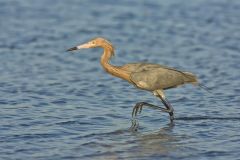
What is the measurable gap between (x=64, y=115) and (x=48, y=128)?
0.98 meters

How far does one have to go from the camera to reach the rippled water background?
412 inches

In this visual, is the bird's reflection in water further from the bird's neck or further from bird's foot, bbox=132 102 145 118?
the bird's neck

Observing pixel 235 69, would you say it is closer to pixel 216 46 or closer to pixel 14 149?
pixel 216 46

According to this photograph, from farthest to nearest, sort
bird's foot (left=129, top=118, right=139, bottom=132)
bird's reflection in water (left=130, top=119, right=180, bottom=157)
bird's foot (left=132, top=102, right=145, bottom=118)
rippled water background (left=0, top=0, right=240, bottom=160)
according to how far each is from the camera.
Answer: bird's foot (left=132, top=102, right=145, bottom=118) → bird's foot (left=129, top=118, right=139, bottom=132) → rippled water background (left=0, top=0, right=240, bottom=160) → bird's reflection in water (left=130, top=119, right=180, bottom=157)

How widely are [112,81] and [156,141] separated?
4.80 metres

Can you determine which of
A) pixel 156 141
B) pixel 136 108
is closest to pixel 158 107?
pixel 136 108

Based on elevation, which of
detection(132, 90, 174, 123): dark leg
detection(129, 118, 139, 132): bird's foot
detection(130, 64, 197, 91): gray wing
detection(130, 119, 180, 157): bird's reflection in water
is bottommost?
detection(130, 119, 180, 157): bird's reflection in water

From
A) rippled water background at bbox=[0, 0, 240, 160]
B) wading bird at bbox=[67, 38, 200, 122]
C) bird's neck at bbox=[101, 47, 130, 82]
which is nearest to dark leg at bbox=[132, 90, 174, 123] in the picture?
wading bird at bbox=[67, 38, 200, 122]

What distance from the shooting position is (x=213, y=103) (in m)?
13.4

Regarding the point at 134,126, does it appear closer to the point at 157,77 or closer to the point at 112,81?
the point at 157,77

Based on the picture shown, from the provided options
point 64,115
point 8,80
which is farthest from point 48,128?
point 8,80

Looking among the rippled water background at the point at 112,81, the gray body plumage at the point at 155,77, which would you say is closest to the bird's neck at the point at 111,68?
the gray body plumage at the point at 155,77

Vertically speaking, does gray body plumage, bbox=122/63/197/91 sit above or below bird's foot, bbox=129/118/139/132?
above

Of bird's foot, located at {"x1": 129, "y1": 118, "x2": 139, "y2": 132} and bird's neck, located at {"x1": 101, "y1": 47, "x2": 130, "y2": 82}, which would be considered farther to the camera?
bird's neck, located at {"x1": 101, "y1": 47, "x2": 130, "y2": 82}
